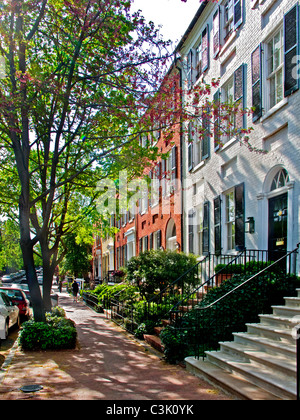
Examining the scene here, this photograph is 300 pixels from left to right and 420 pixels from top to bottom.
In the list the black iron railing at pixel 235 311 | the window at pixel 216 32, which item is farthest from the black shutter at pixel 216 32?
the black iron railing at pixel 235 311

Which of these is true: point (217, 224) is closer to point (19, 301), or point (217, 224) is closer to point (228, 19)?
point (228, 19)

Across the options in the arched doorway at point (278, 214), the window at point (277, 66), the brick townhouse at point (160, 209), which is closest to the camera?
the window at point (277, 66)

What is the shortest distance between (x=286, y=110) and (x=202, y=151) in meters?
6.70

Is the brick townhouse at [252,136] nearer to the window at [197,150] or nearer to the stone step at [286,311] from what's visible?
the window at [197,150]

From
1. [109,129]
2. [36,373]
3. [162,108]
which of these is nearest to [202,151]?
[109,129]

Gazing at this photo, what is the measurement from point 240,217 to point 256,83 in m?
3.65

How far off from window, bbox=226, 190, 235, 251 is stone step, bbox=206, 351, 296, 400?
6.43m

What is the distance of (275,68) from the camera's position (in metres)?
11.0

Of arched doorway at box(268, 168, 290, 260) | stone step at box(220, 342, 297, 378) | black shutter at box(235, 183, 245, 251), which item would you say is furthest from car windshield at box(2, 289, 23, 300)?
stone step at box(220, 342, 297, 378)

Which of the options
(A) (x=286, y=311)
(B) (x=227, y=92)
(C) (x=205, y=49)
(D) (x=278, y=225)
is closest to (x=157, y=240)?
(C) (x=205, y=49)

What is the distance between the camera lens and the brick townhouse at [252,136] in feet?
32.8

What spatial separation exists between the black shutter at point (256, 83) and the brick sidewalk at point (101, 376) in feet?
21.8
